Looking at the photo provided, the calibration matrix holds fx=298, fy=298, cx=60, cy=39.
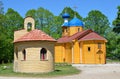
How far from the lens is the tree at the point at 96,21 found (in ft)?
257

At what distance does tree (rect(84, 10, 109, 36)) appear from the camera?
78.2 meters

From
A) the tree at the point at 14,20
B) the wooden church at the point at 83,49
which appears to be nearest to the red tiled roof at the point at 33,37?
the wooden church at the point at 83,49

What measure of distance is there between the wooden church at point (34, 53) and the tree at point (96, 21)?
2019 inches

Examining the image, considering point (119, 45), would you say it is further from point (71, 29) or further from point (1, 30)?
point (1, 30)

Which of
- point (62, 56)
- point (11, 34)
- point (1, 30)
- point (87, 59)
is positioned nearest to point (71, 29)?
point (62, 56)

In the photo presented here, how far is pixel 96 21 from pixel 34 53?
53.4m

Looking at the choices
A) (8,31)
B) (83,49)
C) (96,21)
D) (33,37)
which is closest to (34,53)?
(33,37)

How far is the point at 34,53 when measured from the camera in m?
27.2

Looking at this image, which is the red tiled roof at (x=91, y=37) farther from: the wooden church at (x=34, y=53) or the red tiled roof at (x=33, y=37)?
the red tiled roof at (x=33, y=37)

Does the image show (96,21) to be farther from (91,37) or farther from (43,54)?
(43,54)

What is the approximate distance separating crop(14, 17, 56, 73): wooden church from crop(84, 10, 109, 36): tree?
51.3 meters

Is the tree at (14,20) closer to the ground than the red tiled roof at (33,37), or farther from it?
farther from it

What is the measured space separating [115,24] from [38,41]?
2843 centimetres

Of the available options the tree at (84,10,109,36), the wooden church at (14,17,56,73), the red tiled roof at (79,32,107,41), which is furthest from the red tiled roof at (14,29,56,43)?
the tree at (84,10,109,36)
